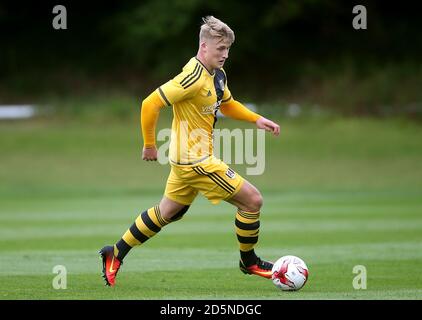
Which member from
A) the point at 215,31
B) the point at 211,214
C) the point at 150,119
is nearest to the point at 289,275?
the point at 150,119

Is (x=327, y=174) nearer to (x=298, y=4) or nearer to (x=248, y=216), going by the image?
(x=298, y=4)

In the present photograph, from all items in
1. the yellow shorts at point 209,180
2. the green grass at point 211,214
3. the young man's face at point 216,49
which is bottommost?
the green grass at point 211,214

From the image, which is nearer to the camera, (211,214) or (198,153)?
(198,153)

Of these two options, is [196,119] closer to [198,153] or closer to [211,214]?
[198,153]

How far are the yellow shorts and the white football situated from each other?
2.73 ft

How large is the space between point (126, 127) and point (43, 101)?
471cm

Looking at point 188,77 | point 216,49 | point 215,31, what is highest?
point 215,31

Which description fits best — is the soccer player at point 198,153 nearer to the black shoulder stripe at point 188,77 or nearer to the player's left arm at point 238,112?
the black shoulder stripe at point 188,77

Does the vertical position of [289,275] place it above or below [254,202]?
below

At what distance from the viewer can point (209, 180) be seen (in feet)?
29.5

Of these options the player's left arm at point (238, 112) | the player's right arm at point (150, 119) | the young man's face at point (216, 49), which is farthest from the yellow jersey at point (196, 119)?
the player's left arm at point (238, 112)

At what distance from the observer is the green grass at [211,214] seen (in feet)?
30.6

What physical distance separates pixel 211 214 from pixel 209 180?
8719 mm

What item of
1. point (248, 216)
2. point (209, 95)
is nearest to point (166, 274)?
point (248, 216)
